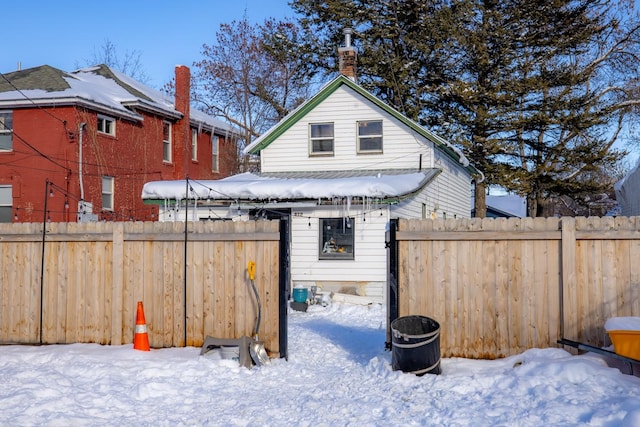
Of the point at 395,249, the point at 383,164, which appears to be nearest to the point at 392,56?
the point at 383,164

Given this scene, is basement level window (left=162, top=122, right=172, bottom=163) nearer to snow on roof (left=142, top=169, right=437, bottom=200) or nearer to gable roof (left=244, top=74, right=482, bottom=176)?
gable roof (left=244, top=74, right=482, bottom=176)

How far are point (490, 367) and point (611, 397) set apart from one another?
1930 mm

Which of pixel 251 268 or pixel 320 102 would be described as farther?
pixel 320 102

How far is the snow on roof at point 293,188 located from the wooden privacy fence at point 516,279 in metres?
7.62

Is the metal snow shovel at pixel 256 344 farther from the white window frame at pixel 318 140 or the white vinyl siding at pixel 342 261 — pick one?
the white window frame at pixel 318 140

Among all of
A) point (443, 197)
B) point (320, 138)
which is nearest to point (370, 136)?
point (320, 138)

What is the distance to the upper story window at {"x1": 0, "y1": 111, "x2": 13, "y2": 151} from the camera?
2412cm

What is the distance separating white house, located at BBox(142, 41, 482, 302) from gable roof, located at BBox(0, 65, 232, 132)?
21.2ft

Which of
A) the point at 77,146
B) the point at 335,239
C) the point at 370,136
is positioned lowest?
the point at 335,239

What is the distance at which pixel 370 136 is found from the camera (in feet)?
70.9

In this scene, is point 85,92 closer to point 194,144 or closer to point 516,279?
point 194,144

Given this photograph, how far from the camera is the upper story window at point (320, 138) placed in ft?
71.9

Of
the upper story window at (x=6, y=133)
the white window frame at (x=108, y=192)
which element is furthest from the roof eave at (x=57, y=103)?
the white window frame at (x=108, y=192)

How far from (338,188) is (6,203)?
45.3 ft
